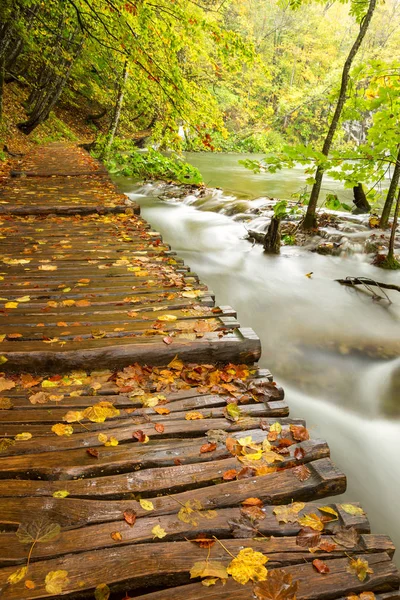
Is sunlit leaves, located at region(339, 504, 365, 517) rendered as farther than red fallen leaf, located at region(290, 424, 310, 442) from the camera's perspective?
No

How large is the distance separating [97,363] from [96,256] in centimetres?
258

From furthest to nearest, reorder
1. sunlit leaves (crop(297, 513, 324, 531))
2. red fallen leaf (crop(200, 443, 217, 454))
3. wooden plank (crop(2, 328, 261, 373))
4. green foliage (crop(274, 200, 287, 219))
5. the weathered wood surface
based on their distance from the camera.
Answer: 1. green foliage (crop(274, 200, 287, 219))
2. the weathered wood surface
3. wooden plank (crop(2, 328, 261, 373))
4. red fallen leaf (crop(200, 443, 217, 454))
5. sunlit leaves (crop(297, 513, 324, 531))

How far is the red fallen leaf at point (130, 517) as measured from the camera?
5.89 ft

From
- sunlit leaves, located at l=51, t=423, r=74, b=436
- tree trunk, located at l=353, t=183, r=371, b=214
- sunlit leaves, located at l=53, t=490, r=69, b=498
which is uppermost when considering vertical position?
tree trunk, located at l=353, t=183, r=371, b=214

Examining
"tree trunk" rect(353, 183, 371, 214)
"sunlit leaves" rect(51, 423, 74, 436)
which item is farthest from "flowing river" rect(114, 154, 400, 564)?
"tree trunk" rect(353, 183, 371, 214)

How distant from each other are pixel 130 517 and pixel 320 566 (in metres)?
0.90

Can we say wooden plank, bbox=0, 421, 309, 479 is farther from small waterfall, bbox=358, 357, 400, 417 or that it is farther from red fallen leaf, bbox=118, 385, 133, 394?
small waterfall, bbox=358, 357, 400, 417

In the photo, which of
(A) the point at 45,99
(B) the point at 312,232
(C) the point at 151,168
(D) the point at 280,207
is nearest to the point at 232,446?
(D) the point at 280,207

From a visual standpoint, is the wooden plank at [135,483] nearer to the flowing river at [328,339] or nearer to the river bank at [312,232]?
the flowing river at [328,339]

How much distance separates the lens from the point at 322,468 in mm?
Answer: 2137

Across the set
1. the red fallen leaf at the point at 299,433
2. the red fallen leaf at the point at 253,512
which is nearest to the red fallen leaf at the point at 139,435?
the red fallen leaf at the point at 253,512

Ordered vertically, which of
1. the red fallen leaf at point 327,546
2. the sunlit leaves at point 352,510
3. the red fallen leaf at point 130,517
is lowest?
the red fallen leaf at point 130,517

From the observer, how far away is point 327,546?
5.73 feet

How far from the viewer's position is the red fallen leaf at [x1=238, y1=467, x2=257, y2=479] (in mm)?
2098
